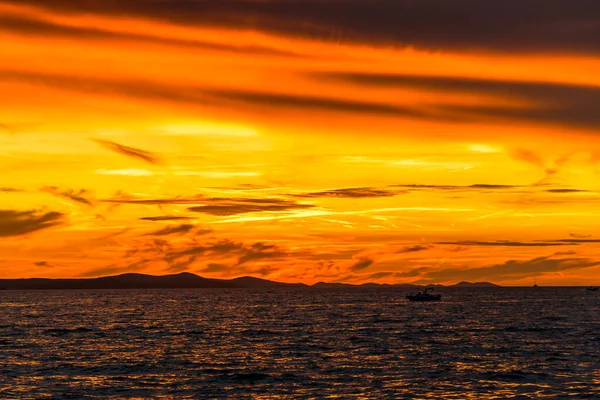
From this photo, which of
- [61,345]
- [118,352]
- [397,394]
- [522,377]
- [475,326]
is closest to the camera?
[397,394]

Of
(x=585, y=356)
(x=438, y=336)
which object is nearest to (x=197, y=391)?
(x=585, y=356)

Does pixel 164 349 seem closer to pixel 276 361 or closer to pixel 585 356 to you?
pixel 276 361

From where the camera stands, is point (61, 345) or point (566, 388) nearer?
point (566, 388)

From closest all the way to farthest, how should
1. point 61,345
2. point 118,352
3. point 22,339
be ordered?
point 118,352 < point 61,345 < point 22,339

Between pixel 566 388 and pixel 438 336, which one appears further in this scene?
pixel 438 336

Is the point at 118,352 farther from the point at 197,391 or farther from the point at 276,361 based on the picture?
the point at 197,391

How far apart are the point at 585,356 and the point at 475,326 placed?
5343cm

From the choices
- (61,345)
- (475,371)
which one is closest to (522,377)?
(475,371)

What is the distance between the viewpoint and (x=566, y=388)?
6138 cm

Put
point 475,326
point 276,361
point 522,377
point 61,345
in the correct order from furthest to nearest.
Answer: point 475,326
point 61,345
point 276,361
point 522,377

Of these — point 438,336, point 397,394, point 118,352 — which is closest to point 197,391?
point 397,394

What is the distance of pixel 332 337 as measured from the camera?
10894 centimetres

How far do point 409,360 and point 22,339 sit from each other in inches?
Result: 2110

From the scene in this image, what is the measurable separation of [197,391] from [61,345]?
42.6 meters
